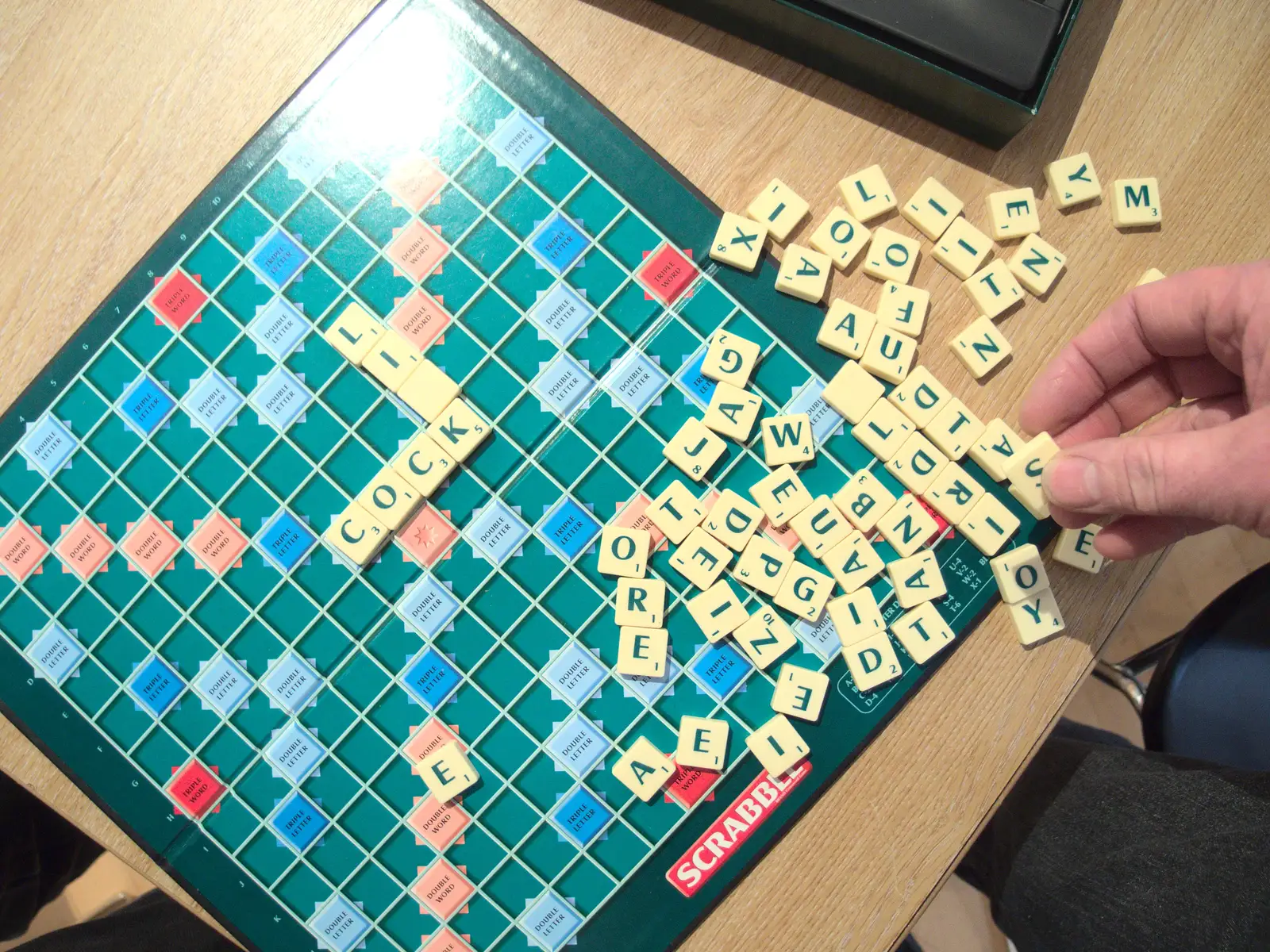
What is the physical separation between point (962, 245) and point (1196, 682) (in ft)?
3.60

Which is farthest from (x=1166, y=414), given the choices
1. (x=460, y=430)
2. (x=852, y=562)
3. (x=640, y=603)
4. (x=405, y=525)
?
(x=405, y=525)

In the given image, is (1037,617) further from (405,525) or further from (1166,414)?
(405,525)

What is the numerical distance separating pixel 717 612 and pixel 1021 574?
53 cm

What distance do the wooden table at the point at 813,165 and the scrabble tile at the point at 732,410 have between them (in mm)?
265

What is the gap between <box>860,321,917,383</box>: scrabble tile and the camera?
145 centimetres

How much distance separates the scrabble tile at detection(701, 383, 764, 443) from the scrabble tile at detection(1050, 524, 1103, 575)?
1.93ft

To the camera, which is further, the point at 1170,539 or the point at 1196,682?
the point at 1196,682

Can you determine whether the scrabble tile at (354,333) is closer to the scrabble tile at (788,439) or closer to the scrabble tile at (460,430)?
the scrabble tile at (460,430)

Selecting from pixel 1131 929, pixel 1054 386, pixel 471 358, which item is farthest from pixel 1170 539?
pixel 471 358

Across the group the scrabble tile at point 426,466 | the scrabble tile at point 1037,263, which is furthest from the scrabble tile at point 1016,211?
the scrabble tile at point 426,466

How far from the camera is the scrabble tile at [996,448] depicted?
1.44 meters

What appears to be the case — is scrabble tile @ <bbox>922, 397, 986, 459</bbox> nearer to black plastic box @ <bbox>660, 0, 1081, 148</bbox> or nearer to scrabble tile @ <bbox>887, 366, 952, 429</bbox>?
scrabble tile @ <bbox>887, 366, 952, 429</bbox>

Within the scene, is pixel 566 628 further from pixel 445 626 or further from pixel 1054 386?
pixel 1054 386

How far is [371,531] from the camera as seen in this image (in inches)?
57.8
